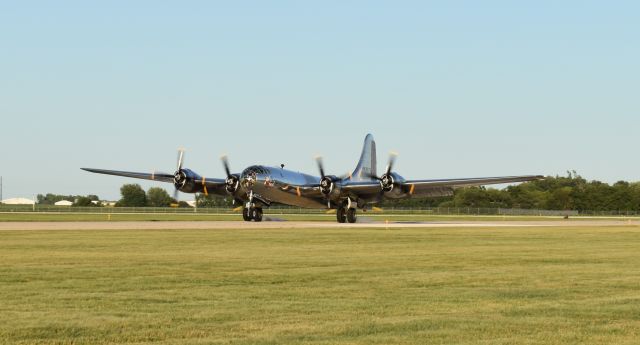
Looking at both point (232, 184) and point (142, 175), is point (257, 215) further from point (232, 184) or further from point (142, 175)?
point (142, 175)

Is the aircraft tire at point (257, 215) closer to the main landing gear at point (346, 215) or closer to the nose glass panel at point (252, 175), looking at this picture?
the nose glass panel at point (252, 175)

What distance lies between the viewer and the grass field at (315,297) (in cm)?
1229

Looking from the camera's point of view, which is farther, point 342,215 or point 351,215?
point 342,215

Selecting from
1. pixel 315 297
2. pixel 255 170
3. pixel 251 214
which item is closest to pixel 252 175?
pixel 255 170

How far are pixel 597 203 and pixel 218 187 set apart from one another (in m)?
124

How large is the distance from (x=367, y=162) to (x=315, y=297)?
66025mm

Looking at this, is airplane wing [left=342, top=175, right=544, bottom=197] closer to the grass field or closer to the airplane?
the airplane

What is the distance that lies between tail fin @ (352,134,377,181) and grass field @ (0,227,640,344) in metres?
50.0

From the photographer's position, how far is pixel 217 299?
16.1 meters

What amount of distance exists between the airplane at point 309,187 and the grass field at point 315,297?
37.9m

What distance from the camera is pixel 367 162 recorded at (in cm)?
8231

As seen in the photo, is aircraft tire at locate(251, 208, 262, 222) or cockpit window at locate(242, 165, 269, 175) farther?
aircraft tire at locate(251, 208, 262, 222)

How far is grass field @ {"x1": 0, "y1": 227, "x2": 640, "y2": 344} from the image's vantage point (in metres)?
12.3

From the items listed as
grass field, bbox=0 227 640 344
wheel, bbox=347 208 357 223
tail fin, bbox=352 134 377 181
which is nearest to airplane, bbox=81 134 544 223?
wheel, bbox=347 208 357 223
